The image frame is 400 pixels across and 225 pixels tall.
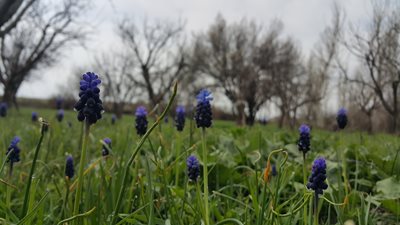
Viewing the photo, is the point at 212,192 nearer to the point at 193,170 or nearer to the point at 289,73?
the point at 193,170

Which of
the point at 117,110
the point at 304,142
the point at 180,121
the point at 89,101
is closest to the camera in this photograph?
the point at 89,101

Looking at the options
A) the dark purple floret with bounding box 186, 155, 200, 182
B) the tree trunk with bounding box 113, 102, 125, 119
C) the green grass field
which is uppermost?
the tree trunk with bounding box 113, 102, 125, 119

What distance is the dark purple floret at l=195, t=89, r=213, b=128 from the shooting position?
5.02ft

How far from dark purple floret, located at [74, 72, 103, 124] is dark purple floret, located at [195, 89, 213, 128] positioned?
21.4 inches

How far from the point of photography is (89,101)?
1.02 metres

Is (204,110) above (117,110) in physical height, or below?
below

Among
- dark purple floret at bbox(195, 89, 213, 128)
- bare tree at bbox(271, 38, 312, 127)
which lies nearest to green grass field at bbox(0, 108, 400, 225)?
dark purple floret at bbox(195, 89, 213, 128)

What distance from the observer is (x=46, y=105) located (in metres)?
61.1

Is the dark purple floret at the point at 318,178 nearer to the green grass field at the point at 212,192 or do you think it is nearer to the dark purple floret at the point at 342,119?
the green grass field at the point at 212,192

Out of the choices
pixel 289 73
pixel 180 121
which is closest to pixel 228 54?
pixel 289 73

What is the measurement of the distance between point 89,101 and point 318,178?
0.77 metres

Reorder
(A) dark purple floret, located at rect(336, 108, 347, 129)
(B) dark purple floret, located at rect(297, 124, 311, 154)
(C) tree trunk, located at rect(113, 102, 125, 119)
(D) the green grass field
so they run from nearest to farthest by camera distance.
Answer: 1. (D) the green grass field
2. (B) dark purple floret, located at rect(297, 124, 311, 154)
3. (A) dark purple floret, located at rect(336, 108, 347, 129)
4. (C) tree trunk, located at rect(113, 102, 125, 119)

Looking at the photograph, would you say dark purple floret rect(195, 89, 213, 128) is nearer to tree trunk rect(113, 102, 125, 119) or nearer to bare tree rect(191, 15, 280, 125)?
tree trunk rect(113, 102, 125, 119)

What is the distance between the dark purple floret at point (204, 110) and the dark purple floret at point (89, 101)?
0.54m
